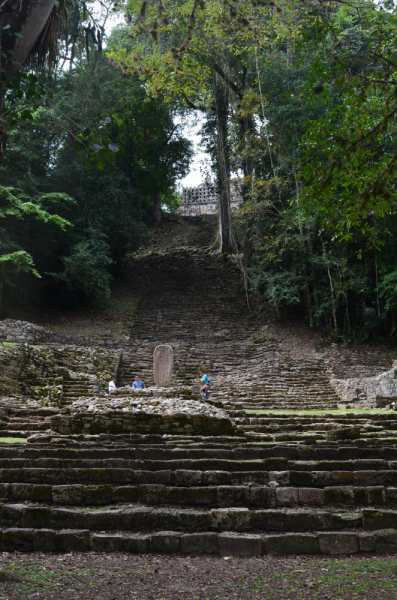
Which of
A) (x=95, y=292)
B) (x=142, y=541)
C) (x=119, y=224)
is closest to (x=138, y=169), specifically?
(x=119, y=224)

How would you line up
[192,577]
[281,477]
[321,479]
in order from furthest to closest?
[321,479], [281,477], [192,577]

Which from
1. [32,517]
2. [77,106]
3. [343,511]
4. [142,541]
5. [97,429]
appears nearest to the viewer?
[142,541]

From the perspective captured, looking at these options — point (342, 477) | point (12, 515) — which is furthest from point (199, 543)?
point (342, 477)

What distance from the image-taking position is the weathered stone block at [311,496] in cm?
513

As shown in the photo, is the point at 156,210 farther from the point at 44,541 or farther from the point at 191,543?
the point at 191,543

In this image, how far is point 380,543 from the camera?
14.1ft

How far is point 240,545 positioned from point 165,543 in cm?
66

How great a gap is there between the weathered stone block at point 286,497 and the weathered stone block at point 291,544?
2.53 feet

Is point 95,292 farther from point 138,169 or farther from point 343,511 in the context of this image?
point 343,511

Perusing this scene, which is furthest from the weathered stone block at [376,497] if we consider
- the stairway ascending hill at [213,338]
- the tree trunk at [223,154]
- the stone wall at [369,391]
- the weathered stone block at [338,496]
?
the tree trunk at [223,154]

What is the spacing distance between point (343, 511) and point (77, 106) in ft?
67.1

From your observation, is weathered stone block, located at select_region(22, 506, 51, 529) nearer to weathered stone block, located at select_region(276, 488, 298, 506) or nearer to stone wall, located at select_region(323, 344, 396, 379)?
weathered stone block, located at select_region(276, 488, 298, 506)

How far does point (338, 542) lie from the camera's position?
4305 mm

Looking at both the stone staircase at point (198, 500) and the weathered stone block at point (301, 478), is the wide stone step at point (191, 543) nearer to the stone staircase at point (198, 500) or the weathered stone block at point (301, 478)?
the stone staircase at point (198, 500)
